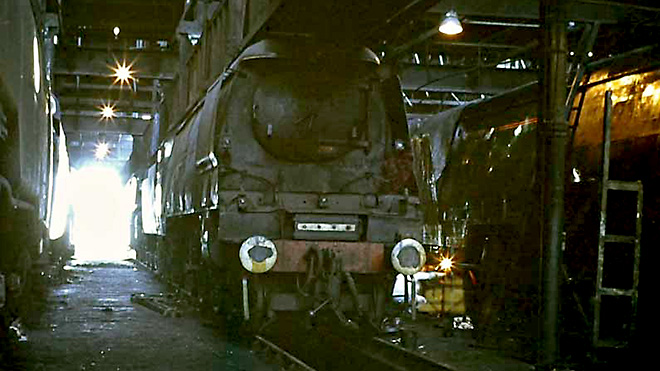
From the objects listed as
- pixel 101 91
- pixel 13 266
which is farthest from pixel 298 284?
pixel 101 91

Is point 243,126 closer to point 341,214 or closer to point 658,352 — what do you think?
point 341,214

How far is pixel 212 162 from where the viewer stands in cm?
838

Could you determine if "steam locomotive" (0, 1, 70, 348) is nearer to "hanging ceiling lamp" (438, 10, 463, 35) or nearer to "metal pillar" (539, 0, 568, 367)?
"metal pillar" (539, 0, 568, 367)

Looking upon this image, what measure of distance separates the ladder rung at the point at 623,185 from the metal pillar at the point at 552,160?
1.48 feet

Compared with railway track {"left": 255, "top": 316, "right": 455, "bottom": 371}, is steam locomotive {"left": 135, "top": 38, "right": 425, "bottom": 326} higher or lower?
higher

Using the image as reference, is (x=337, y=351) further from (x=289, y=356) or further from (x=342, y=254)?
(x=289, y=356)

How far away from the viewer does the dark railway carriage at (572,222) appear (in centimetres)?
769

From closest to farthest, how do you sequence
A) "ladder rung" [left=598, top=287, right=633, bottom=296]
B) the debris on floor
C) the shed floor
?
1. the shed floor
2. "ladder rung" [left=598, top=287, right=633, bottom=296]
3. the debris on floor

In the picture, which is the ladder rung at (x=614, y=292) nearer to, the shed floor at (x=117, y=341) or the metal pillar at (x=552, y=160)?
the metal pillar at (x=552, y=160)

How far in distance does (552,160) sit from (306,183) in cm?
271

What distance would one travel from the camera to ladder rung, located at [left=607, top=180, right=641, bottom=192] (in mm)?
7246

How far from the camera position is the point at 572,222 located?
27.3ft

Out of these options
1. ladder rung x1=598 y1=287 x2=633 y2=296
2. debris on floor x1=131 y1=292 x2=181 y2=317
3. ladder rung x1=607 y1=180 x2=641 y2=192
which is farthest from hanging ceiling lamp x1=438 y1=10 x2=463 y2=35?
debris on floor x1=131 y1=292 x2=181 y2=317

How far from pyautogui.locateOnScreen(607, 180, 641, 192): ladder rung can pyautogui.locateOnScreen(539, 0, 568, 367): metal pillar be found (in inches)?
17.8
